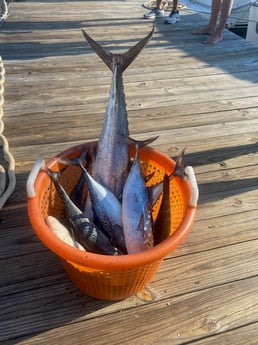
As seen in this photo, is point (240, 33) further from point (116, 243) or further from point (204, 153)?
point (116, 243)

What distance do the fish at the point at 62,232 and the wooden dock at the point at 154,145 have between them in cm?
31

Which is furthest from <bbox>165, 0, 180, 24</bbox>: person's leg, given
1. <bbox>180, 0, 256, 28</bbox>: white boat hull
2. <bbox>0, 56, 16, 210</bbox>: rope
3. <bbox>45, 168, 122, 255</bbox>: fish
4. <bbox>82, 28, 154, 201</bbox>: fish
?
<bbox>45, 168, 122, 255</bbox>: fish

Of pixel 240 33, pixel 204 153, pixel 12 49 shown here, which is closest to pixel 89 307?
pixel 204 153

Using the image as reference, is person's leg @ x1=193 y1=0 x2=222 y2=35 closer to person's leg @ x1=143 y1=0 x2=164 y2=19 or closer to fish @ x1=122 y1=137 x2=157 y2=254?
person's leg @ x1=143 y1=0 x2=164 y2=19

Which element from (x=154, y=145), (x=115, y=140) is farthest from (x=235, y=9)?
(x=115, y=140)

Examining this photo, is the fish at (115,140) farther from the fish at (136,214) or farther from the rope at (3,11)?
the rope at (3,11)

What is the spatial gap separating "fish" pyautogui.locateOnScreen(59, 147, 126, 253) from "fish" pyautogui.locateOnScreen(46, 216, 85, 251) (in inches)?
6.2

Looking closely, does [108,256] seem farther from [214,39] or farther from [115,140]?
[214,39]

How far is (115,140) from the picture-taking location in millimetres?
1789

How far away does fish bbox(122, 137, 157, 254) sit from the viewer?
1.59 meters

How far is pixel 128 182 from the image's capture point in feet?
5.65

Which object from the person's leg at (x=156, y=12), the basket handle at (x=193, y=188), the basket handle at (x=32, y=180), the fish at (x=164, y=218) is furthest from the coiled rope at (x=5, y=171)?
the person's leg at (x=156, y=12)

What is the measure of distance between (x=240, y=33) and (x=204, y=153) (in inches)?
313

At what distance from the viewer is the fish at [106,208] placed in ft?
5.52
